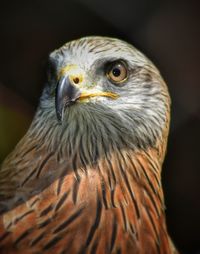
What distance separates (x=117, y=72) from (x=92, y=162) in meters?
0.27

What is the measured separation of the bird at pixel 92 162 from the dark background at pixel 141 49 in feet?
1.54

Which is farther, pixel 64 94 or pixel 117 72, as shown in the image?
pixel 117 72

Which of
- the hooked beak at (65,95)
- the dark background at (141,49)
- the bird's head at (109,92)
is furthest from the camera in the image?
the dark background at (141,49)

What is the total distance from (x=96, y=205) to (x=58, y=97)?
302mm

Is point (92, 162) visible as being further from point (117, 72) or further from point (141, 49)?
point (141, 49)

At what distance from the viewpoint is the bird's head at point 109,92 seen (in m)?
1.81

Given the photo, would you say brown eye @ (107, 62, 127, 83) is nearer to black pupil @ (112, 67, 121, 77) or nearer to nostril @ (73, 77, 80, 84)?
black pupil @ (112, 67, 121, 77)

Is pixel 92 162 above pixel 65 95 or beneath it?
beneath

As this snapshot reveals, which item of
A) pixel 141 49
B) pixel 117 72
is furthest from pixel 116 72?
pixel 141 49

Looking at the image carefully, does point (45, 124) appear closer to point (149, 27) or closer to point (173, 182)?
point (149, 27)

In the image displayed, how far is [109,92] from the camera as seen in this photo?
1859 millimetres

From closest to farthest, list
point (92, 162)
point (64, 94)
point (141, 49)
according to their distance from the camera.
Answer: point (64, 94) < point (92, 162) < point (141, 49)

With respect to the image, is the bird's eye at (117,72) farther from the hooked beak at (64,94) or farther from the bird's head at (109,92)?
the hooked beak at (64,94)

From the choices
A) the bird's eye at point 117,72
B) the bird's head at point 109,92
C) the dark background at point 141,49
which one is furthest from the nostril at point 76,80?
the dark background at point 141,49
